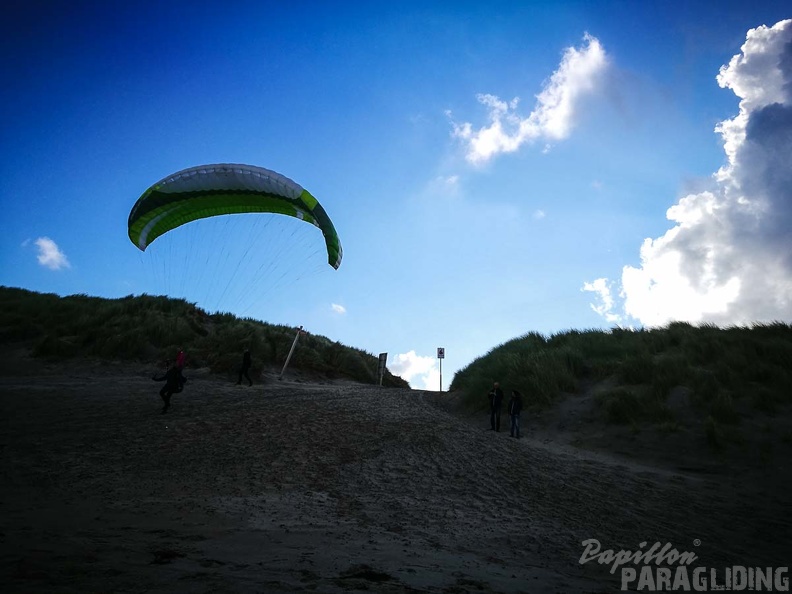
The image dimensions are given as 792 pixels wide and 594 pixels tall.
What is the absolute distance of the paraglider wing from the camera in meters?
16.9

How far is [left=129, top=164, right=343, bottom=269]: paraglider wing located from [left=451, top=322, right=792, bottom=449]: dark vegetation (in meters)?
10.2

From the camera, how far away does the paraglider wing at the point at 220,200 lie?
16875 millimetres

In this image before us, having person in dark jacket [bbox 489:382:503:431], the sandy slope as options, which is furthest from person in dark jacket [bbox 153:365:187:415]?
person in dark jacket [bbox 489:382:503:431]

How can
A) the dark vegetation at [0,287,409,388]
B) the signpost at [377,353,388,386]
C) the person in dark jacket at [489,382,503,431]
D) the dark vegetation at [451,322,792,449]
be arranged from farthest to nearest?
1. the signpost at [377,353,388,386]
2. the dark vegetation at [0,287,409,388]
3. the person in dark jacket at [489,382,503,431]
4. the dark vegetation at [451,322,792,449]

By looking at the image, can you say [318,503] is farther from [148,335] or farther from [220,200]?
[148,335]

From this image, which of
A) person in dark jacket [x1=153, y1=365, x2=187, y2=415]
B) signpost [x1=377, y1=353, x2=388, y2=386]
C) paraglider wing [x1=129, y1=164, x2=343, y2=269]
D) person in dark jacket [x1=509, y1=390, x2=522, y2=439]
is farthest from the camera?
signpost [x1=377, y1=353, x2=388, y2=386]

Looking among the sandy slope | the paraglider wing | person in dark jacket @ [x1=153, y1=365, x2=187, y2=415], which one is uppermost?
the paraglider wing

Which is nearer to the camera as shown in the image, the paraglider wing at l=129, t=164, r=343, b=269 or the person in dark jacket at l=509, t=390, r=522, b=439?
the person in dark jacket at l=509, t=390, r=522, b=439

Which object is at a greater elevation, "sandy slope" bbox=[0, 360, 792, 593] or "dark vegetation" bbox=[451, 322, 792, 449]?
"dark vegetation" bbox=[451, 322, 792, 449]

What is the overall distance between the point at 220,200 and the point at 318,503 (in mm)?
15722

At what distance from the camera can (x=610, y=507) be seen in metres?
7.22

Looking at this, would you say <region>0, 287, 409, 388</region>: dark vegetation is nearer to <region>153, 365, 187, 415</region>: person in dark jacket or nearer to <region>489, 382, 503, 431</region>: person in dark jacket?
<region>153, 365, 187, 415</region>: person in dark jacket

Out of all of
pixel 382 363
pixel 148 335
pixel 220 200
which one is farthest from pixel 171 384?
pixel 382 363

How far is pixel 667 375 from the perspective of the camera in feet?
44.0
